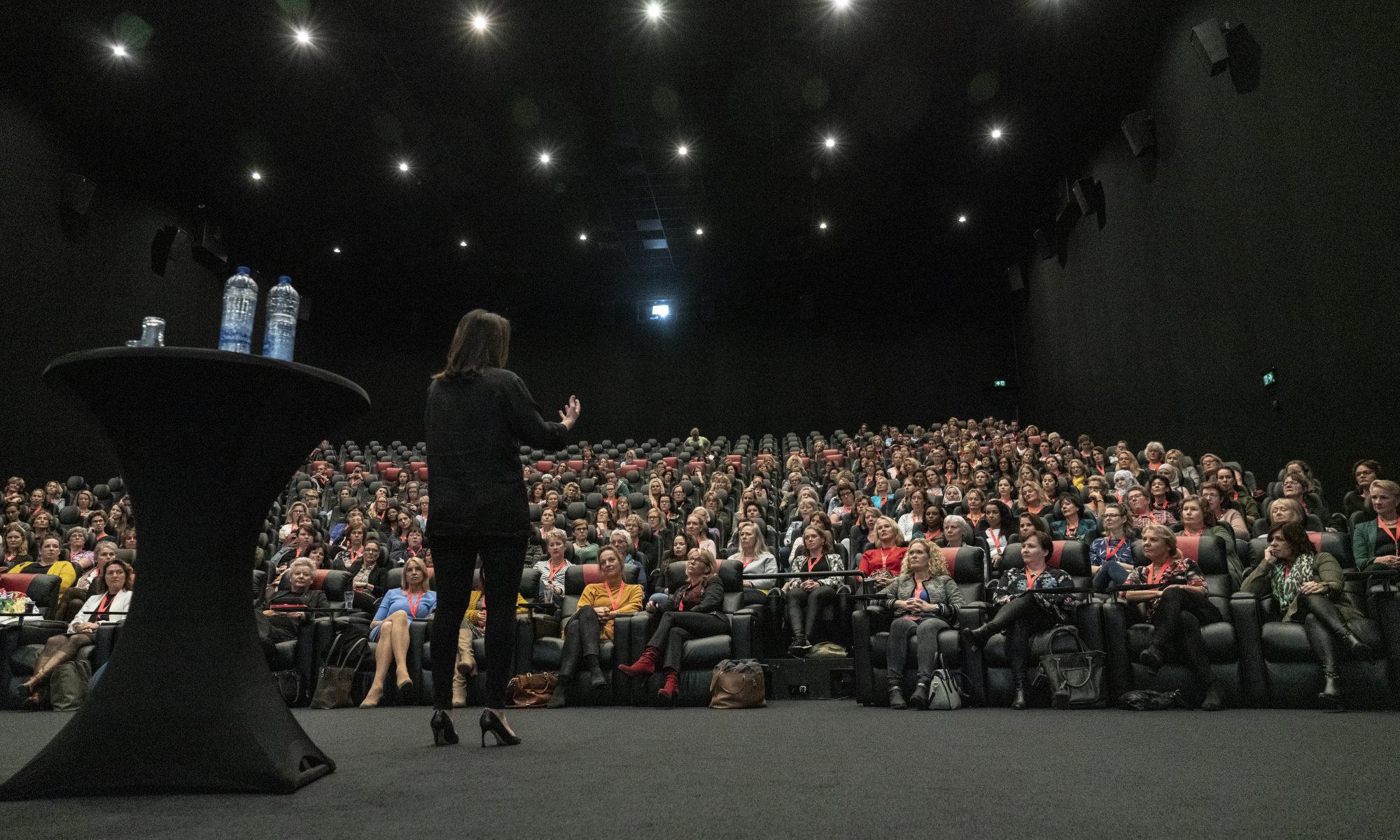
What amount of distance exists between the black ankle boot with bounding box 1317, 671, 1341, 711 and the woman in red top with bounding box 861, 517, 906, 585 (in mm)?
2014

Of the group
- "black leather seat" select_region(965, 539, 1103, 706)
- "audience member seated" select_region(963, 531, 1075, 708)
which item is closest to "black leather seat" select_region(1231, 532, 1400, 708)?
"black leather seat" select_region(965, 539, 1103, 706)

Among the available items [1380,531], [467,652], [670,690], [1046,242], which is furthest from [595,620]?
[1046,242]

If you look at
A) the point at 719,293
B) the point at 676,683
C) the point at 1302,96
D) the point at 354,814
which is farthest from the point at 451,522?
the point at 719,293

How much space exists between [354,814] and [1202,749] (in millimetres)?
1989

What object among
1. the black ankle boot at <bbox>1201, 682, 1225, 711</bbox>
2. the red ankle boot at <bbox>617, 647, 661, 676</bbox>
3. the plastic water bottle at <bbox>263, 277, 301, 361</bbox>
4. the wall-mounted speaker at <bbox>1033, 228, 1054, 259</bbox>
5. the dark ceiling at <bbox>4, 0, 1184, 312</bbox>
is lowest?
the black ankle boot at <bbox>1201, 682, 1225, 711</bbox>

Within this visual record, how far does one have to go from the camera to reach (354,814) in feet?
4.27

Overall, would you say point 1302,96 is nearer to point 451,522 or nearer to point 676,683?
point 676,683

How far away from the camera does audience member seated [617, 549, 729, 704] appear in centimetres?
424

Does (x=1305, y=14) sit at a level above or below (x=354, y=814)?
above

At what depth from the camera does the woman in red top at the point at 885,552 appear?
497 cm

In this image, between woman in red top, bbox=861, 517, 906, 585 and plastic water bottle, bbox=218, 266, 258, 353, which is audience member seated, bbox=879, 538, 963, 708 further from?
plastic water bottle, bbox=218, 266, 258, 353

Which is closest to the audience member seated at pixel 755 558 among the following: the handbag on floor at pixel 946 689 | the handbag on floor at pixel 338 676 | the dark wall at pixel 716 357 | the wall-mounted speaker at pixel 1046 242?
the handbag on floor at pixel 946 689

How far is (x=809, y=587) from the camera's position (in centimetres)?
510

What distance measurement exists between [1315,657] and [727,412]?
1359 centimetres
